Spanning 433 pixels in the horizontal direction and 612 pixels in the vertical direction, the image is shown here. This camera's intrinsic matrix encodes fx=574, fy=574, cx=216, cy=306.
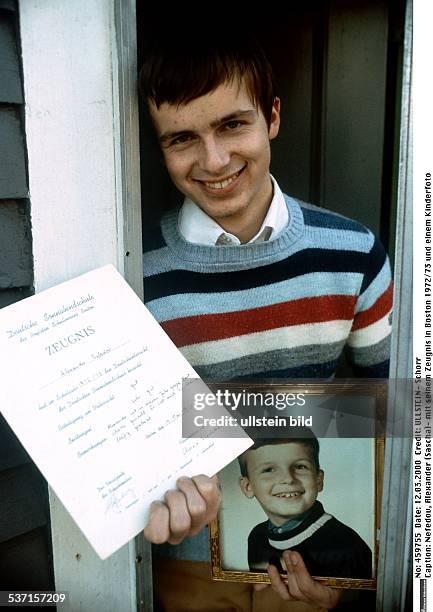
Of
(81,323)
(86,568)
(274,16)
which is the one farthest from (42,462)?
(274,16)

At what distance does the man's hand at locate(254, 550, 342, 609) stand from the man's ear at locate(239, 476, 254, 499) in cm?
13

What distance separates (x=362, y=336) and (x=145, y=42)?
695 mm

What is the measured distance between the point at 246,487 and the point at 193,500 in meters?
0.24

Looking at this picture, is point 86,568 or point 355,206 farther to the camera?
point 355,206

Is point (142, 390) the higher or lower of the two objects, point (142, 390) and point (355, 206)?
the lower

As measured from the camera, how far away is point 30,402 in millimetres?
847

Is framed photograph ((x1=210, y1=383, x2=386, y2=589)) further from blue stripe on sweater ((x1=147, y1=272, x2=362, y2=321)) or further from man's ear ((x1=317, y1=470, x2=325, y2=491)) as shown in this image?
blue stripe on sweater ((x1=147, y1=272, x2=362, y2=321))

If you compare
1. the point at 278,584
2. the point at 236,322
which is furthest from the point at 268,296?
the point at 278,584

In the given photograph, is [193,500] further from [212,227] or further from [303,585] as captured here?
[212,227]

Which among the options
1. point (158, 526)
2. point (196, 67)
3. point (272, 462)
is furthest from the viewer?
point (272, 462)

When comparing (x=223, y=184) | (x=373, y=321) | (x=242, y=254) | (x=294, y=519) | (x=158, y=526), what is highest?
(x=223, y=184)

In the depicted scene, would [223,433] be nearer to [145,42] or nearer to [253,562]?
[253,562]

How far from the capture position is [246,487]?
1.08 meters

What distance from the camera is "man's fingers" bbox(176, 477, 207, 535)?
0.86m
